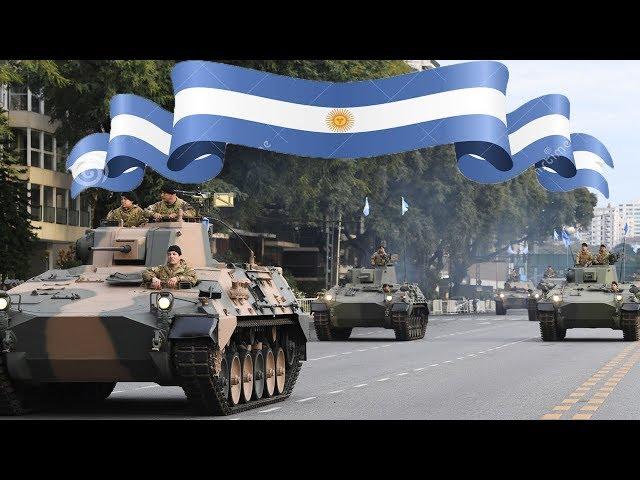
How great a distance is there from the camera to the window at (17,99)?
54.4 metres

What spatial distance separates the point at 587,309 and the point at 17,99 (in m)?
24.9

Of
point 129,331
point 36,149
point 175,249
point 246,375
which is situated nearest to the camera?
point 129,331

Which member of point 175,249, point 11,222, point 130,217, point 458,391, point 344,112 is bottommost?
point 458,391

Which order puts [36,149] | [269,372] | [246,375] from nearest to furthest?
1. [246,375]
2. [269,372]
3. [36,149]

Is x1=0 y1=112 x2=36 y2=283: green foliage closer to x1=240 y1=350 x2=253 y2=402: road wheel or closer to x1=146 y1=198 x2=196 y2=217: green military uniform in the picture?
Result: x1=146 y1=198 x2=196 y2=217: green military uniform

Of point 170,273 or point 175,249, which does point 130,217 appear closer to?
point 175,249

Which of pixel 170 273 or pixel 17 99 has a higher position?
pixel 17 99

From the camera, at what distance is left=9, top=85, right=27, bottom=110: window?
178ft

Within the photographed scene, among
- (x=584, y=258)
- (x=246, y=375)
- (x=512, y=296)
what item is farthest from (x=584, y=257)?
(x=512, y=296)

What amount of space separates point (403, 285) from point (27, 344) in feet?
81.1

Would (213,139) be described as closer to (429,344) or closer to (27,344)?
(429,344)

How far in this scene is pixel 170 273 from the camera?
1816cm

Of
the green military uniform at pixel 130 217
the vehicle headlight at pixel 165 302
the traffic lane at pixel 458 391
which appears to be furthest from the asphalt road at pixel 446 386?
the green military uniform at pixel 130 217

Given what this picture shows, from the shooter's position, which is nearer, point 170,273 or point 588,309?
point 170,273
